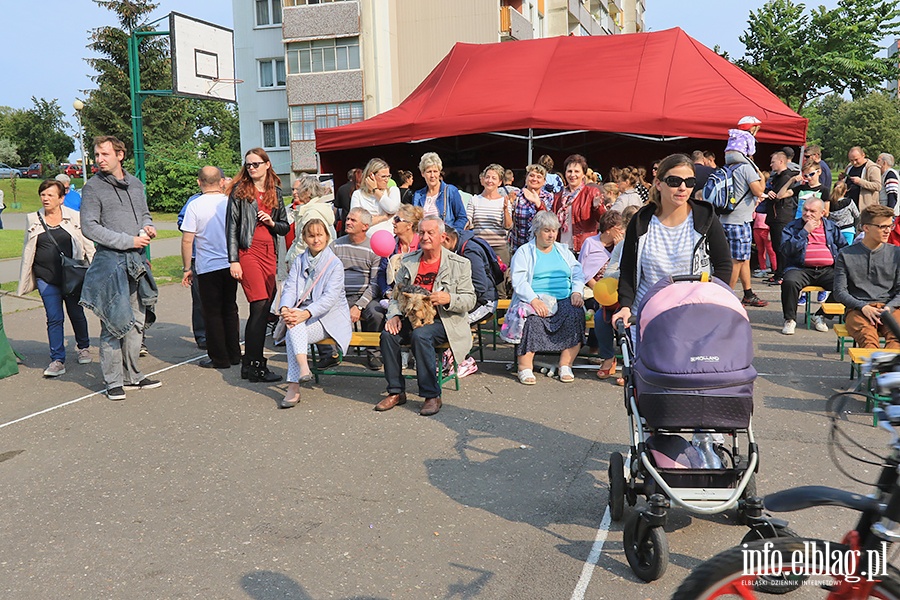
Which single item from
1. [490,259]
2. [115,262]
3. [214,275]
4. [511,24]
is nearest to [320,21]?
[511,24]

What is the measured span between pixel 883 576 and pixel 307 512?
3.09 meters

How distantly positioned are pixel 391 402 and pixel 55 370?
145 inches

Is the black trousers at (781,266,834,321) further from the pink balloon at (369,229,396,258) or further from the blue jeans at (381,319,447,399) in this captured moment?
the blue jeans at (381,319,447,399)

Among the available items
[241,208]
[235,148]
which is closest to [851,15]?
[241,208]

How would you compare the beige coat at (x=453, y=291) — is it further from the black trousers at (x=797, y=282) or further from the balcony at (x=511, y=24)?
the balcony at (x=511, y=24)

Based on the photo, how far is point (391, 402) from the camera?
664 centimetres

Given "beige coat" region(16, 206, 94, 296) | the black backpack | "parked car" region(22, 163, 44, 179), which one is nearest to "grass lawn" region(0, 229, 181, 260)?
"beige coat" region(16, 206, 94, 296)

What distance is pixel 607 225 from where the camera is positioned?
8.02 meters

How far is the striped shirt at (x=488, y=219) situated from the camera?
30.6ft

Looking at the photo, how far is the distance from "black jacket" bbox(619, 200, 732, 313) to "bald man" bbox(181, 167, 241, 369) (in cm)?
444

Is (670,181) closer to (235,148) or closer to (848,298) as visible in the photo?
(848,298)

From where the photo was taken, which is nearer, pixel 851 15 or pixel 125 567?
pixel 125 567

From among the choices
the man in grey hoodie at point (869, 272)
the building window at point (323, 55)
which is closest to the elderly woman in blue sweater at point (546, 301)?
the man in grey hoodie at point (869, 272)

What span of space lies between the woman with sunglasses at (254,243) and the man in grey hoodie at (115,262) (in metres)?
0.79
